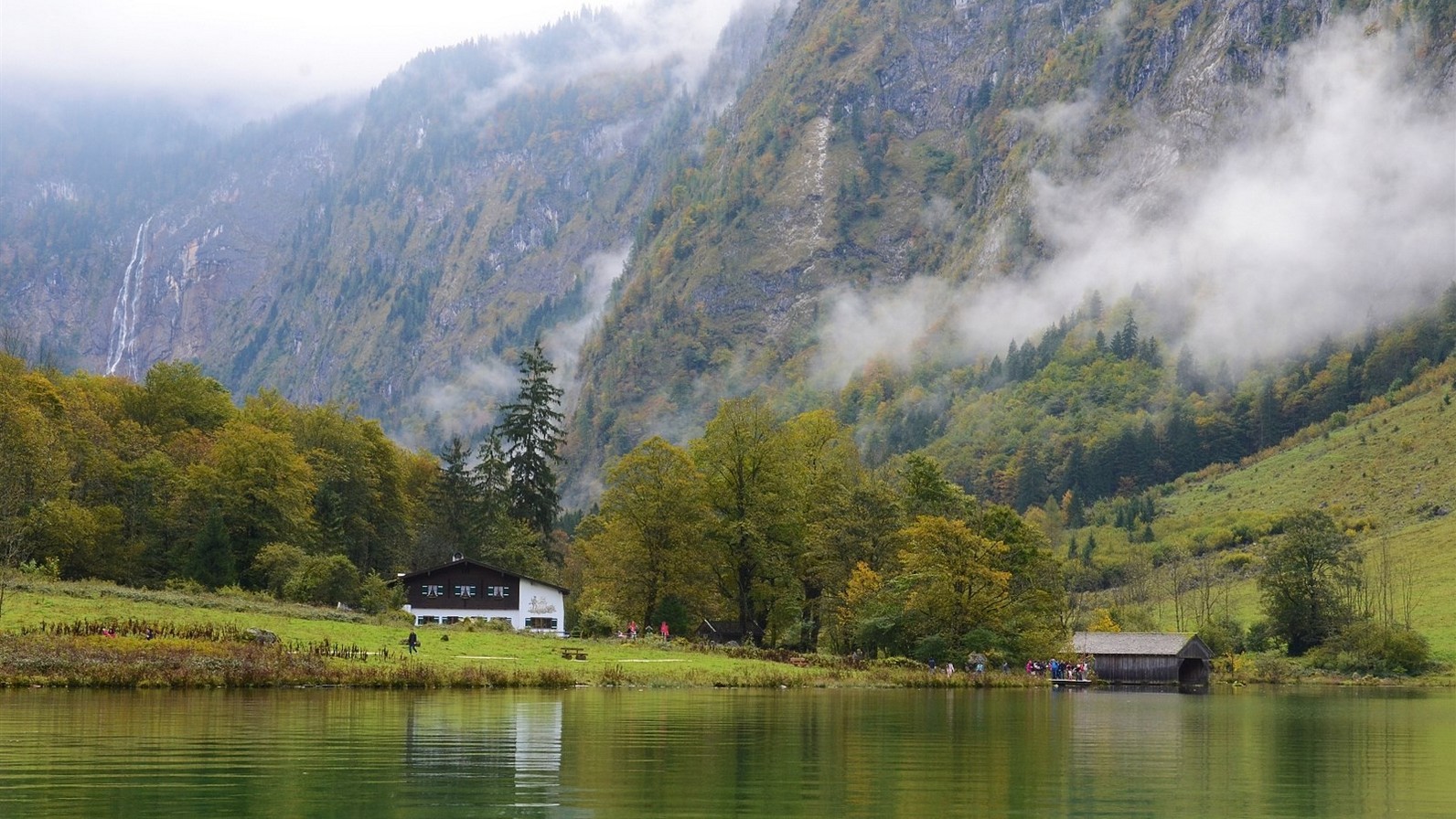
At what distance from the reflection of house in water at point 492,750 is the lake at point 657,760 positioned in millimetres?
95

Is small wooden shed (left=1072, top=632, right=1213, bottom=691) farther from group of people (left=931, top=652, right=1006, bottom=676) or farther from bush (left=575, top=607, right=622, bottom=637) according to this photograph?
bush (left=575, top=607, right=622, bottom=637)

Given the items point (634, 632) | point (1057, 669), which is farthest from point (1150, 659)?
point (634, 632)

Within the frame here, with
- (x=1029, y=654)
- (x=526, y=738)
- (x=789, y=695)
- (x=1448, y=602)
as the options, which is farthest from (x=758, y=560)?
(x=1448, y=602)

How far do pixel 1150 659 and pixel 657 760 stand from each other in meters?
99.9

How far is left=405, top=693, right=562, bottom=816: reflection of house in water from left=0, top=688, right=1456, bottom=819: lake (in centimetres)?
10

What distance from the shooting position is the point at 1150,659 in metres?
123

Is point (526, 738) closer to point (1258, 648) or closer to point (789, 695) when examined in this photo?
point (789, 695)

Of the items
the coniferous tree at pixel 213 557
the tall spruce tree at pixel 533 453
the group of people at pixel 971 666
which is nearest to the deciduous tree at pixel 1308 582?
the group of people at pixel 971 666

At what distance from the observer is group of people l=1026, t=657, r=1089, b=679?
9700cm

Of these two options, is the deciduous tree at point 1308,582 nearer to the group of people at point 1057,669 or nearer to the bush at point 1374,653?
the bush at point 1374,653

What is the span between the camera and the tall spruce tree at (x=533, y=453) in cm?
13925

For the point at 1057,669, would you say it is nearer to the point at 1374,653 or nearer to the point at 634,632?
the point at 634,632

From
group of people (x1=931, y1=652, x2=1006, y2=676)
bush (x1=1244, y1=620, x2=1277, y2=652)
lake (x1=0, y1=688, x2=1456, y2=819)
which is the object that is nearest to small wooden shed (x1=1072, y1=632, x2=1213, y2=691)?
bush (x1=1244, y1=620, x2=1277, y2=652)

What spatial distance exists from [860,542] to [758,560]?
25.5ft
